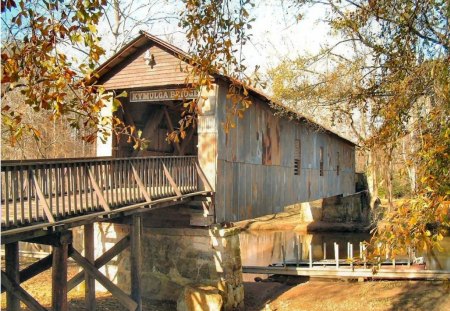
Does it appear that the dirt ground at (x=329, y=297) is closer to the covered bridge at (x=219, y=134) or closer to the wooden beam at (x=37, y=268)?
the covered bridge at (x=219, y=134)

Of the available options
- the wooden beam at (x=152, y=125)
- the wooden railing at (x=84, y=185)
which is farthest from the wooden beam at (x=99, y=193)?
the wooden beam at (x=152, y=125)

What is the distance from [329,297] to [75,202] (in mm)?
9430

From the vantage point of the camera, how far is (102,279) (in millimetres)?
10164

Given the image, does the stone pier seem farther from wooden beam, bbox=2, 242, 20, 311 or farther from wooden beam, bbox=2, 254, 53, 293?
wooden beam, bbox=2, 242, 20, 311

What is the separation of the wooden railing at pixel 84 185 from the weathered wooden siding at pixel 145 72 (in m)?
2.47

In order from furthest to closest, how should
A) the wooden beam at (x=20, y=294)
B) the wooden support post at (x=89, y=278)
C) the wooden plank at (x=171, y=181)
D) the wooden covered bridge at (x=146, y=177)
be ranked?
the wooden support post at (x=89, y=278), the wooden plank at (x=171, y=181), the wooden beam at (x=20, y=294), the wooden covered bridge at (x=146, y=177)

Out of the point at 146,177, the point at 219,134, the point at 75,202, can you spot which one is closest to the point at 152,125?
the point at 219,134

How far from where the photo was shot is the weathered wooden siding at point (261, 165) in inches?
528

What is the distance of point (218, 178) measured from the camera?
13031mm

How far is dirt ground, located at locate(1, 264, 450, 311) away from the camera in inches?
530

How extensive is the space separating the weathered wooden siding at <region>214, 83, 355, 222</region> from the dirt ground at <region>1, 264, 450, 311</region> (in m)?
2.72

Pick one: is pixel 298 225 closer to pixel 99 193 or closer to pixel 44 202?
pixel 99 193

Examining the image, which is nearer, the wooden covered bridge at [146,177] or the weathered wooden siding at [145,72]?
the wooden covered bridge at [146,177]

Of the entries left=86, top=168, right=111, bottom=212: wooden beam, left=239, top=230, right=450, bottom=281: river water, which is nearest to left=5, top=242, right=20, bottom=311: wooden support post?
left=86, top=168, right=111, bottom=212: wooden beam
